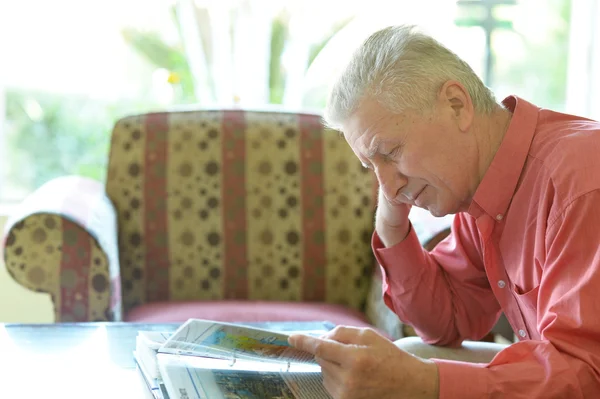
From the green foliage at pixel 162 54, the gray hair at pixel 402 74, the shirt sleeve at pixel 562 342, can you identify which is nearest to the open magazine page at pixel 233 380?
the shirt sleeve at pixel 562 342

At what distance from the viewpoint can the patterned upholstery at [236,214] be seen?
7.84ft

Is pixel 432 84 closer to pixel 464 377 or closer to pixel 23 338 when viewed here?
pixel 464 377

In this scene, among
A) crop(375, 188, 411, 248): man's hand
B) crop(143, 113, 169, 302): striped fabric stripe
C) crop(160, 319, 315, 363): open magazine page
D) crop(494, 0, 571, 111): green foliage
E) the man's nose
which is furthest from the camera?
crop(494, 0, 571, 111): green foliage

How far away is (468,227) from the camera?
4.90 ft

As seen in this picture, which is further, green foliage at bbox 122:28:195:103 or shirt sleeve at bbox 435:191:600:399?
green foliage at bbox 122:28:195:103

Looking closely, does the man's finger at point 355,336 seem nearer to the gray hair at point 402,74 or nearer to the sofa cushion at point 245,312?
the gray hair at point 402,74

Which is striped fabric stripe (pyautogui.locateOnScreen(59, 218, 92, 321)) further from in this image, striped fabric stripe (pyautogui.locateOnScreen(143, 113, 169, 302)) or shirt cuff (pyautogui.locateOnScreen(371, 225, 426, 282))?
shirt cuff (pyautogui.locateOnScreen(371, 225, 426, 282))

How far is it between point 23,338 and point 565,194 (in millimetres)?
1017

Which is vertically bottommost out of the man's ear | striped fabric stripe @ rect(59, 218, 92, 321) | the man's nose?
striped fabric stripe @ rect(59, 218, 92, 321)

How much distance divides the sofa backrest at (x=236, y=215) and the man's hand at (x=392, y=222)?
93cm

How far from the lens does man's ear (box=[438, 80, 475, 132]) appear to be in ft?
3.90

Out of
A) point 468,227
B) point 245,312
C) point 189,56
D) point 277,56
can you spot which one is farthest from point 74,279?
point 277,56

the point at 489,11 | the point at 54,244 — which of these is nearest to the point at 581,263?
the point at 54,244

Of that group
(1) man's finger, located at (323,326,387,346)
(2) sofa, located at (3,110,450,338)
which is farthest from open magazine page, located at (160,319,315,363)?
(2) sofa, located at (3,110,450,338)
